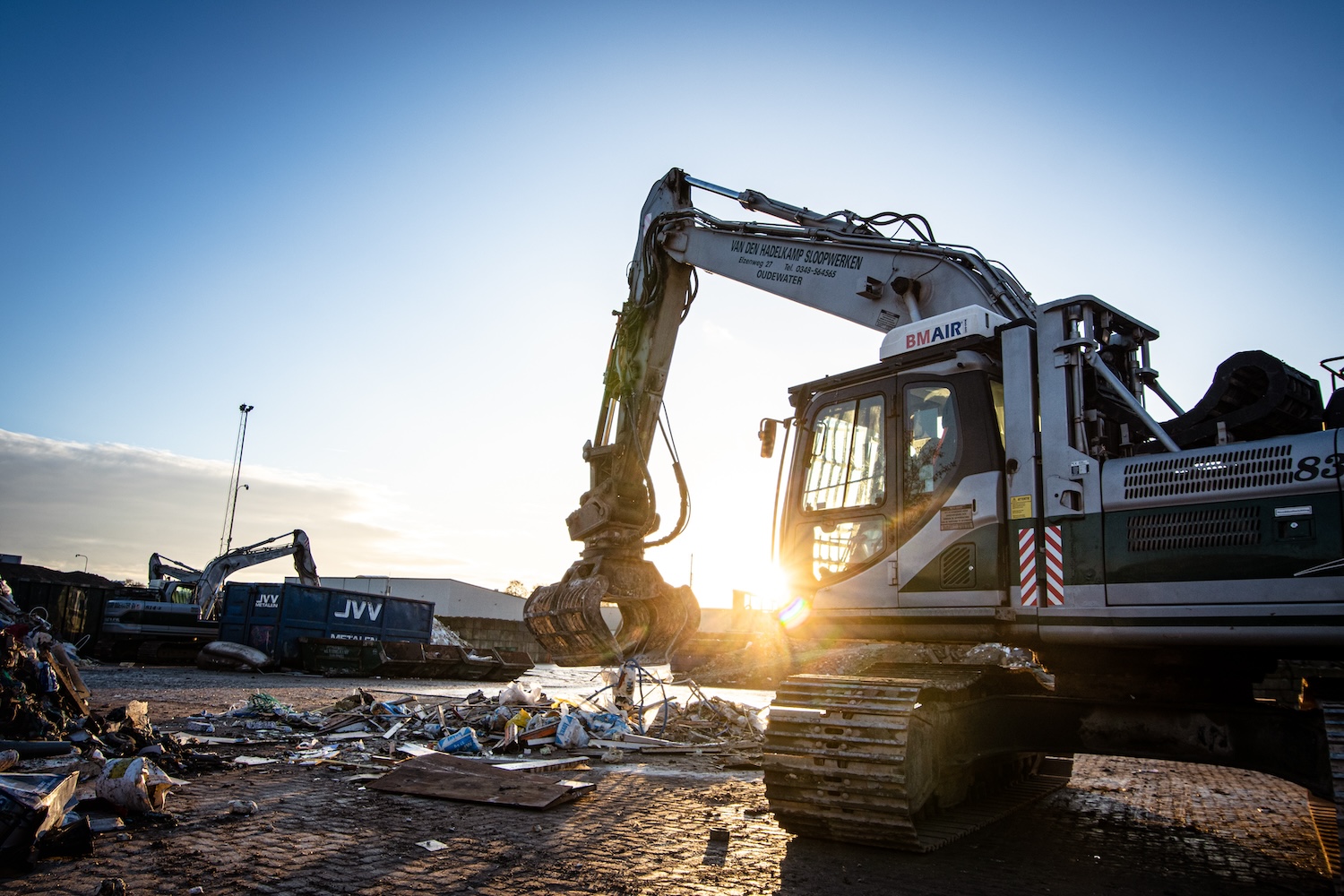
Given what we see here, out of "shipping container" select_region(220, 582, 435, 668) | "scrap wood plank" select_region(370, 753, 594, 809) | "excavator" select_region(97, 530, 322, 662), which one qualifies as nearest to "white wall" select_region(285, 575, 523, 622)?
"excavator" select_region(97, 530, 322, 662)

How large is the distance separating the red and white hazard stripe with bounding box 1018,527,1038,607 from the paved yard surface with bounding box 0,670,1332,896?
1.53 metres

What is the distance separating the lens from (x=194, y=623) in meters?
25.0

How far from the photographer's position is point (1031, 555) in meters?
5.22

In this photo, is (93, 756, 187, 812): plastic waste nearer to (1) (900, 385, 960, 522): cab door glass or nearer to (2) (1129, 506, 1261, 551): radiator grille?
(1) (900, 385, 960, 522): cab door glass

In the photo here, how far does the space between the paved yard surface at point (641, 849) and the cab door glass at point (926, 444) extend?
7.32ft

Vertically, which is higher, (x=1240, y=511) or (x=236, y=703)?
(x=1240, y=511)

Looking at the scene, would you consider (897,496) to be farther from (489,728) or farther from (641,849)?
(489,728)

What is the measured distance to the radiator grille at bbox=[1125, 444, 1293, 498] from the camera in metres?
4.47

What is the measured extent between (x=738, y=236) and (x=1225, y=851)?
20.6 feet

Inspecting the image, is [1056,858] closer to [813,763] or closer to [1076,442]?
[813,763]

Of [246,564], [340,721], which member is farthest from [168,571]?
[340,721]

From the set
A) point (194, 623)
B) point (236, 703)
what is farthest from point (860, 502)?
point (194, 623)

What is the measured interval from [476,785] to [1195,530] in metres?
5.23

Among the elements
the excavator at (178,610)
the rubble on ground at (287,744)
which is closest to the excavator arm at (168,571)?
the excavator at (178,610)
